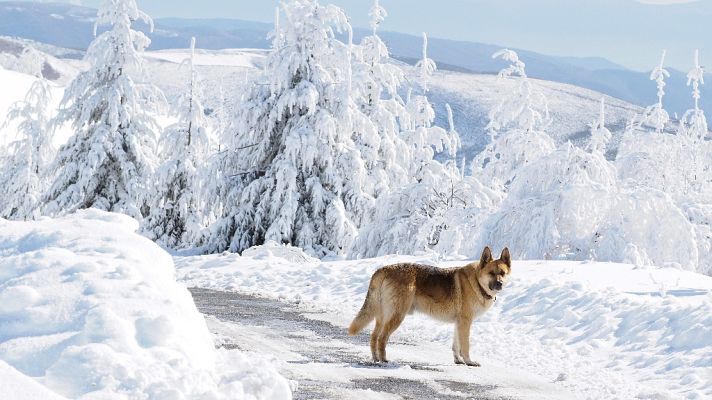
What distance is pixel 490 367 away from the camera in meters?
9.18

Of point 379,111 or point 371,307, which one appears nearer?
point 371,307

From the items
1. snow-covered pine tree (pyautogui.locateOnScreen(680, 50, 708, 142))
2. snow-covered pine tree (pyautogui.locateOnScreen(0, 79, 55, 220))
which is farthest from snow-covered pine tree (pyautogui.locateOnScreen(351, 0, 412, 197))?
snow-covered pine tree (pyautogui.locateOnScreen(0, 79, 55, 220))

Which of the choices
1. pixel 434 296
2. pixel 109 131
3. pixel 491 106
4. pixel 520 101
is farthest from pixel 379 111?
pixel 491 106

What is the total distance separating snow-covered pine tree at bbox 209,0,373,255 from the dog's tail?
16421 millimetres

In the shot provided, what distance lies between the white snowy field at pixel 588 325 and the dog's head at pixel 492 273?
3.36 ft

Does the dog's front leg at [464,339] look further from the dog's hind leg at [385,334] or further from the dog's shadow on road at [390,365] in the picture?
the dog's hind leg at [385,334]

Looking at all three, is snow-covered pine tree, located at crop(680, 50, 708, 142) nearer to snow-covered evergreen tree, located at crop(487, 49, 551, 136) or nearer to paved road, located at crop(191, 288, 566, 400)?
snow-covered evergreen tree, located at crop(487, 49, 551, 136)

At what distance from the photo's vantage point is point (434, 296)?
913cm

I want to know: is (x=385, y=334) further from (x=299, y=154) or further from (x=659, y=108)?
(x=659, y=108)

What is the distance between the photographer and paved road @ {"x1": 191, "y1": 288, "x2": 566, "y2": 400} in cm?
736

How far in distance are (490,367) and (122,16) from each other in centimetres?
2331

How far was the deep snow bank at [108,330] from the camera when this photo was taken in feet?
17.2

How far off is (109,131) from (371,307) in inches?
852

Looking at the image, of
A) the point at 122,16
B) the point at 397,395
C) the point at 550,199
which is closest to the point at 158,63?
the point at 122,16
